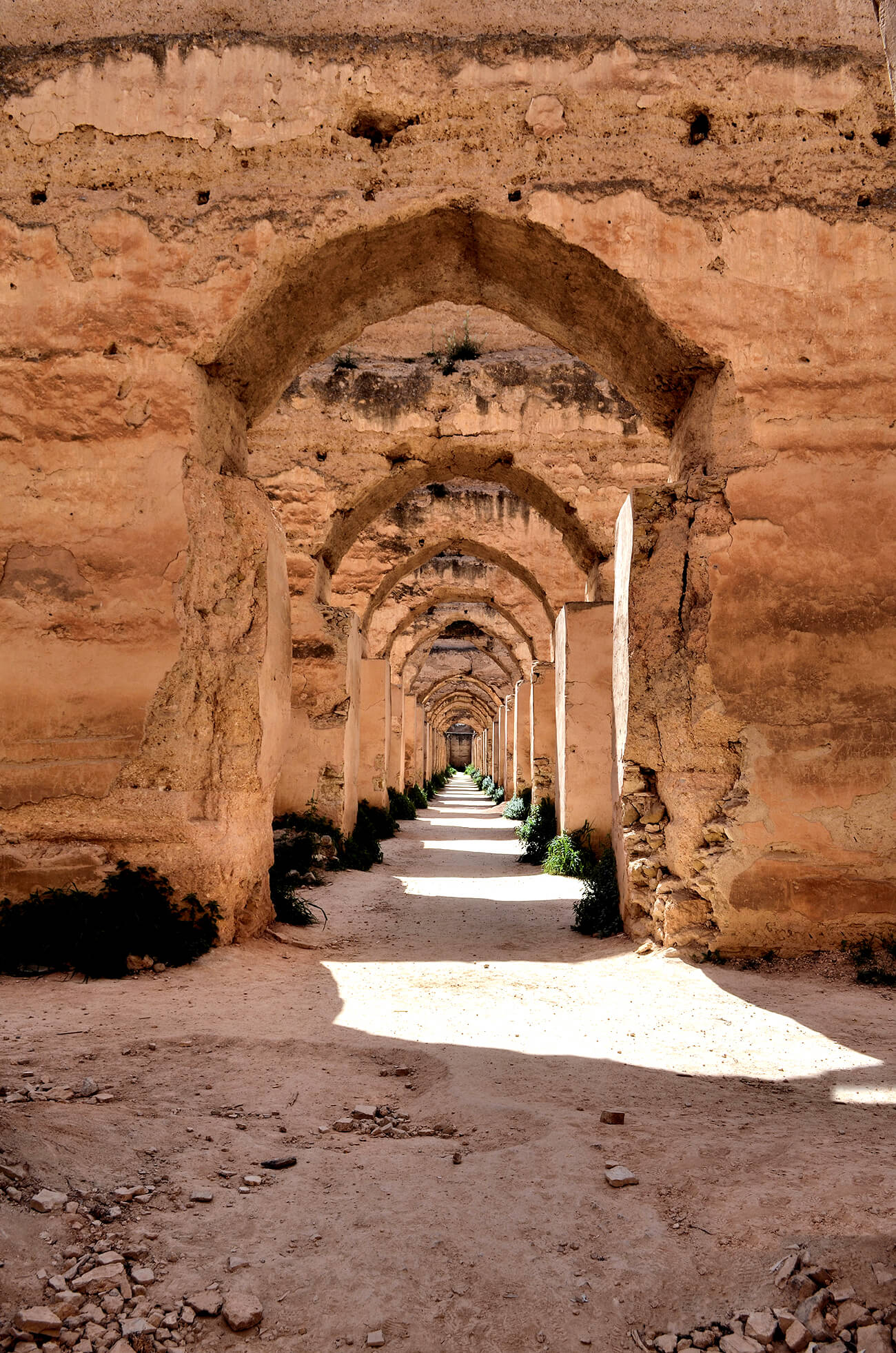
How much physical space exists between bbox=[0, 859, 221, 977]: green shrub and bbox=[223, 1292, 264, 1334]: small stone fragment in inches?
110

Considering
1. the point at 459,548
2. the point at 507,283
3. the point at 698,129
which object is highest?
the point at 698,129

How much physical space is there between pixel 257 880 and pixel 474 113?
470cm

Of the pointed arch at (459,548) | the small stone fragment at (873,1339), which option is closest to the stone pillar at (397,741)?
the pointed arch at (459,548)

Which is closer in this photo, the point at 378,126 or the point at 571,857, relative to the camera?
the point at 378,126

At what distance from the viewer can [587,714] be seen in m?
8.45

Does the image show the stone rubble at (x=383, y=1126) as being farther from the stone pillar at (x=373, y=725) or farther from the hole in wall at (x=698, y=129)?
the stone pillar at (x=373, y=725)

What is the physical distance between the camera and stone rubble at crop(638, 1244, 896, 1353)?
1.48 metres

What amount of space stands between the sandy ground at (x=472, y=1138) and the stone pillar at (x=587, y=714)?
391 cm

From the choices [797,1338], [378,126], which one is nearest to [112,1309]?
[797,1338]

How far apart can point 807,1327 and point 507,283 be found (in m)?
5.63

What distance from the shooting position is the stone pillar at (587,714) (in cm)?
833

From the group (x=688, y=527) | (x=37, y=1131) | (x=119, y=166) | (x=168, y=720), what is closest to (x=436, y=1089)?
(x=37, y=1131)

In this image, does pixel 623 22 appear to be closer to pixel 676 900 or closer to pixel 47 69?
pixel 47 69

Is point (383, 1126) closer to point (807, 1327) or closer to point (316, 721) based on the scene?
point (807, 1327)
